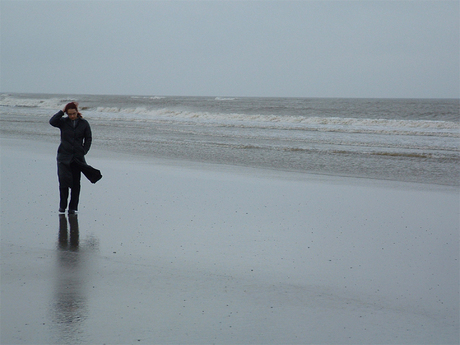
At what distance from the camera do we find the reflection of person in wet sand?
13.0 ft

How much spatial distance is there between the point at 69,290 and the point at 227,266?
163 centimetres

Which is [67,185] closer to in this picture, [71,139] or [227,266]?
[71,139]

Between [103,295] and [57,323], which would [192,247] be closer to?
[103,295]

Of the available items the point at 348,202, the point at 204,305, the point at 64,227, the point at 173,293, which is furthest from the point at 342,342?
the point at 348,202

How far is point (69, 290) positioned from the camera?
476 cm

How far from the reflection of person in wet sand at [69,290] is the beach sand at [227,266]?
1 cm

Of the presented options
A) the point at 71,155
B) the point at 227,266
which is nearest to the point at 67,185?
the point at 71,155

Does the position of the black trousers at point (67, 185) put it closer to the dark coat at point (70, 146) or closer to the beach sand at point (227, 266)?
the dark coat at point (70, 146)

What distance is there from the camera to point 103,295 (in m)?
4.66

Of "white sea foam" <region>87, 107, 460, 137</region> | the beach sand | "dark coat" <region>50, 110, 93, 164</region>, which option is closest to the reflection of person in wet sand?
the beach sand

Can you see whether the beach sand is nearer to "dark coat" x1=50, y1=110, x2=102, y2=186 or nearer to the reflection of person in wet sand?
the reflection of person in wet sand

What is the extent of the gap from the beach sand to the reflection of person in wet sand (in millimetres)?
14

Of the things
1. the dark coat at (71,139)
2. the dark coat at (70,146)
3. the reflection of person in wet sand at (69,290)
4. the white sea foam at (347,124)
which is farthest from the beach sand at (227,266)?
the white sea foam at (347,124)

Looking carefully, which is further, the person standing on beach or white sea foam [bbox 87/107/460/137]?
white sea foam [bbox 87/107/460/137]
